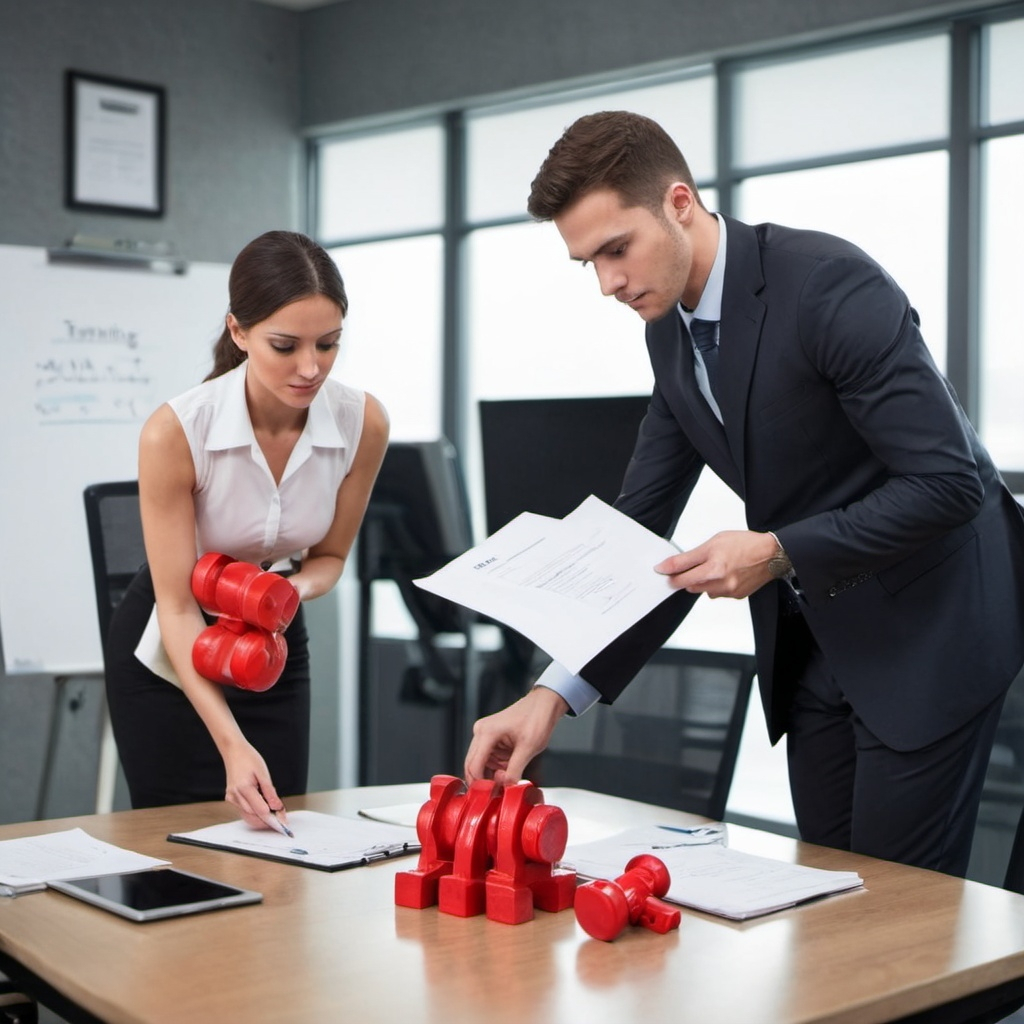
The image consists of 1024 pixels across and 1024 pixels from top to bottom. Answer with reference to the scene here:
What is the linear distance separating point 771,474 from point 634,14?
317cm

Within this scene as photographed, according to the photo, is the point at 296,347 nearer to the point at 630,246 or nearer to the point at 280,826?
the point at 630,246

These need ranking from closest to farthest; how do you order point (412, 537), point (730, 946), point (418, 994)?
1. point (418, 994)
2. point (730, 946)
3. point (412, 537)

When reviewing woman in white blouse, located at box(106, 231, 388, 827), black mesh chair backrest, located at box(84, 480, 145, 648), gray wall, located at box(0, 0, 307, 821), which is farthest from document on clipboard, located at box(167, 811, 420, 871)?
gray wall, located at box(0, 0, 307, 821)

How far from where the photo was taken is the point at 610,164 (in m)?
1.61

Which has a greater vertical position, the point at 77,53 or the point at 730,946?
the point at 77,53

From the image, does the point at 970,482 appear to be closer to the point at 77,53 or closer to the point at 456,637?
the point at 456,637

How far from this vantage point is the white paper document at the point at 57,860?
143 cm

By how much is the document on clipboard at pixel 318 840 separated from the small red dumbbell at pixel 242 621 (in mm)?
199

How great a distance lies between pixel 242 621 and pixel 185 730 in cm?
47

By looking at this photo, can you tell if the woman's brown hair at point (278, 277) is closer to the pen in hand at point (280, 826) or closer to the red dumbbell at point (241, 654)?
the red dumbbell at point (241, 654)

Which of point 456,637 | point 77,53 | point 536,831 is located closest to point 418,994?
point 536,831

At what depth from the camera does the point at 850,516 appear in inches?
61.4

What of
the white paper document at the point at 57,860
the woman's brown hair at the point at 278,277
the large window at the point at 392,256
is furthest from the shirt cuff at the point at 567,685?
the large window at the point at 392,256

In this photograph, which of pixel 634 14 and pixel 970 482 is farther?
pixel 634 14
